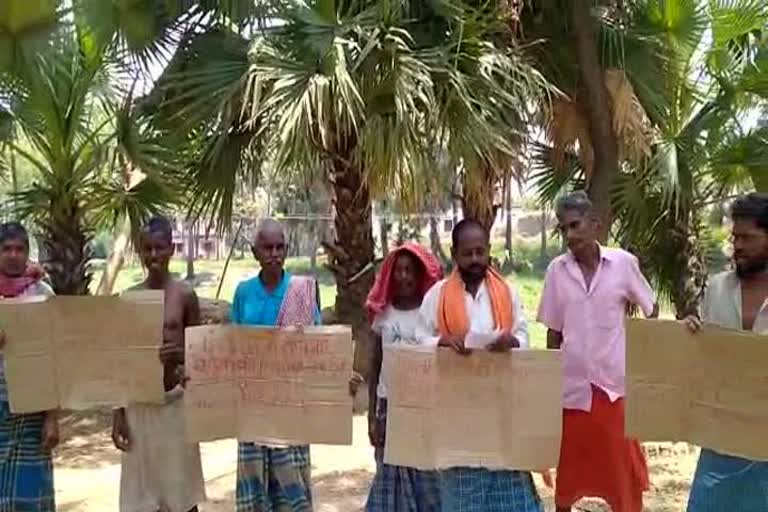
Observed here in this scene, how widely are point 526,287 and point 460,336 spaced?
1499 centimetres

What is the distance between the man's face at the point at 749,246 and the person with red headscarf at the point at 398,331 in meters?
1.07

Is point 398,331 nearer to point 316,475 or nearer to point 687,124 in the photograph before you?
Answer: point 316,475

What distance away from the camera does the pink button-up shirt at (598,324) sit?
3.25 meters

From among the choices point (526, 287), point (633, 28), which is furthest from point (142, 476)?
point (526, 287)

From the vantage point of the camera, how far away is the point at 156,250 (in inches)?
130

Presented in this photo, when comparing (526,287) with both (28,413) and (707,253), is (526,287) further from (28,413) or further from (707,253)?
(28,413)

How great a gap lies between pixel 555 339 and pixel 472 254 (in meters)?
0.65

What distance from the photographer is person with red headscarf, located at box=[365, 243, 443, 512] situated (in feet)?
10.8

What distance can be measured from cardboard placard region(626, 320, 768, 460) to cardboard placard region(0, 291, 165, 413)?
5.47 ft

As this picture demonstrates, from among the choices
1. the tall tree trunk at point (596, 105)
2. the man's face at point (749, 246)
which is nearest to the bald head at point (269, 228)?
the man's face at point (749, 246)

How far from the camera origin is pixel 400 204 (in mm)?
5652

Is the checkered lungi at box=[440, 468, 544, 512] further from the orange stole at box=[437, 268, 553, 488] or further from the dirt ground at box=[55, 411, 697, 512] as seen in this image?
the dirt ground at box=[55, 411, 697, 512]

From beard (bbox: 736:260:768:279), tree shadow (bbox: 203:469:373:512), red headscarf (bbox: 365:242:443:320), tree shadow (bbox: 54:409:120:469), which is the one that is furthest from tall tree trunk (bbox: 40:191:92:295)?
beard (bbox: 736:260:768:279)

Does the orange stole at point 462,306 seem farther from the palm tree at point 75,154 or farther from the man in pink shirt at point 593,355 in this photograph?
the palm tree at point 75,154
